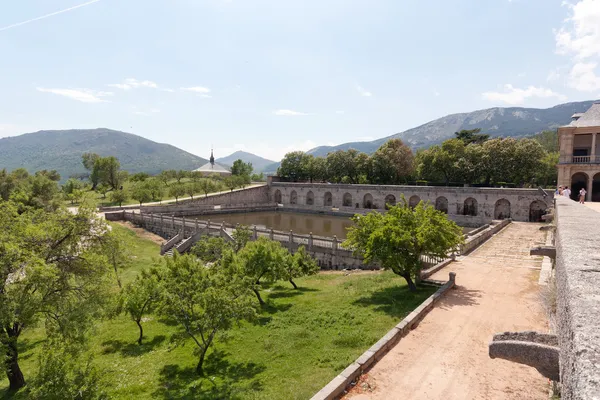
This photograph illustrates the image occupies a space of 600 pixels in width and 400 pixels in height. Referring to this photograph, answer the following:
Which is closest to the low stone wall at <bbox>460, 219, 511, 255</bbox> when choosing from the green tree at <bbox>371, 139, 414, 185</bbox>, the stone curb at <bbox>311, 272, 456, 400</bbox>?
the stone curb at <bbox>311, 272, 456, 400</bbox>

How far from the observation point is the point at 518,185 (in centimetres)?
5469

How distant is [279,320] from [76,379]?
880cm

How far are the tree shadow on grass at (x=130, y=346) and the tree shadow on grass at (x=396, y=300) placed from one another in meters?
9.70

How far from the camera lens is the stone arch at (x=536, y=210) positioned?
42938mm

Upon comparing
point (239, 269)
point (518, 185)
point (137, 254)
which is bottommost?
point (137, 254)

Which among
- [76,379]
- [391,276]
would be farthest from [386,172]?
[76,379]

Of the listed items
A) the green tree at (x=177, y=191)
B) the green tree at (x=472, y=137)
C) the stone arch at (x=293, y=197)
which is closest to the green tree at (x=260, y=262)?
the green tree at (x=177, y=191)

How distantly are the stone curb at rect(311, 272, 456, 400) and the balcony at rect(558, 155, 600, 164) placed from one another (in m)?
31.2

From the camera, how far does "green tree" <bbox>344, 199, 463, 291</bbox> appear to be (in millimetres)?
16766

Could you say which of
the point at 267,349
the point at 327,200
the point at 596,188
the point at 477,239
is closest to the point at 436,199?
the point at 596,188

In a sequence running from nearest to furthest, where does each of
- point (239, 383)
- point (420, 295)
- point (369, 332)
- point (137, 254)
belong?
point (239, 383)
point (369, 332)
point (420, 295)
point (137, 254)

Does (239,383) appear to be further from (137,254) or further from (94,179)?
(94,179)

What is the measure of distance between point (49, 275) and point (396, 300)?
46.5 ft

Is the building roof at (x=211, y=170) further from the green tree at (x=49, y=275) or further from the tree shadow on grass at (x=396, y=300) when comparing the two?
the tree shadow on grass at (x=396, y=300)
